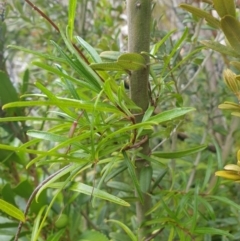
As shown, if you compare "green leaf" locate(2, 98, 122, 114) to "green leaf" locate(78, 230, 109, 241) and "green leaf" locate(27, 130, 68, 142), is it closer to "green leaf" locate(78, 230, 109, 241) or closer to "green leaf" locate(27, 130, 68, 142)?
"green leaf" locate(27, 130, 68, 142)

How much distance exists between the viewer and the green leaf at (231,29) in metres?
0.26

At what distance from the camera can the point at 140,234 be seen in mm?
398

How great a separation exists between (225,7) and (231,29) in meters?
0.02

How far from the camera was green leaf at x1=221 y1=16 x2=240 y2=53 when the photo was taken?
10.3 inches

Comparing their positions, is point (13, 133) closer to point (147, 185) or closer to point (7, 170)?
point (7, 170)

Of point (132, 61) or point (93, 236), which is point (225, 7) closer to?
point (132, 61)

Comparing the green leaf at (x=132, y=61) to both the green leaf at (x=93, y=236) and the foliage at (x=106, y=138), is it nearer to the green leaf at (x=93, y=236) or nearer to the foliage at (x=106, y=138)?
the foliage at (x=106, y=138)

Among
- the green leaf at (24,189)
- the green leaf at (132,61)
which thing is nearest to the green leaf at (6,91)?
the green leaf at (24,189)

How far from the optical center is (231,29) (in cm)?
27

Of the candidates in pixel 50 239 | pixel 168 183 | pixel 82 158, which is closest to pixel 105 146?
pixel 82 158

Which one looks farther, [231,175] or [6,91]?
[6,91]

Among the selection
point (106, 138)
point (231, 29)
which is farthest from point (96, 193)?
point (231, 29)

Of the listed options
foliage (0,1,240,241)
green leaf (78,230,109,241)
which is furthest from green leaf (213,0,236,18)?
green leaf (78,230,109,241)

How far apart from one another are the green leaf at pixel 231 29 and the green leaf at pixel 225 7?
0.03 ft
